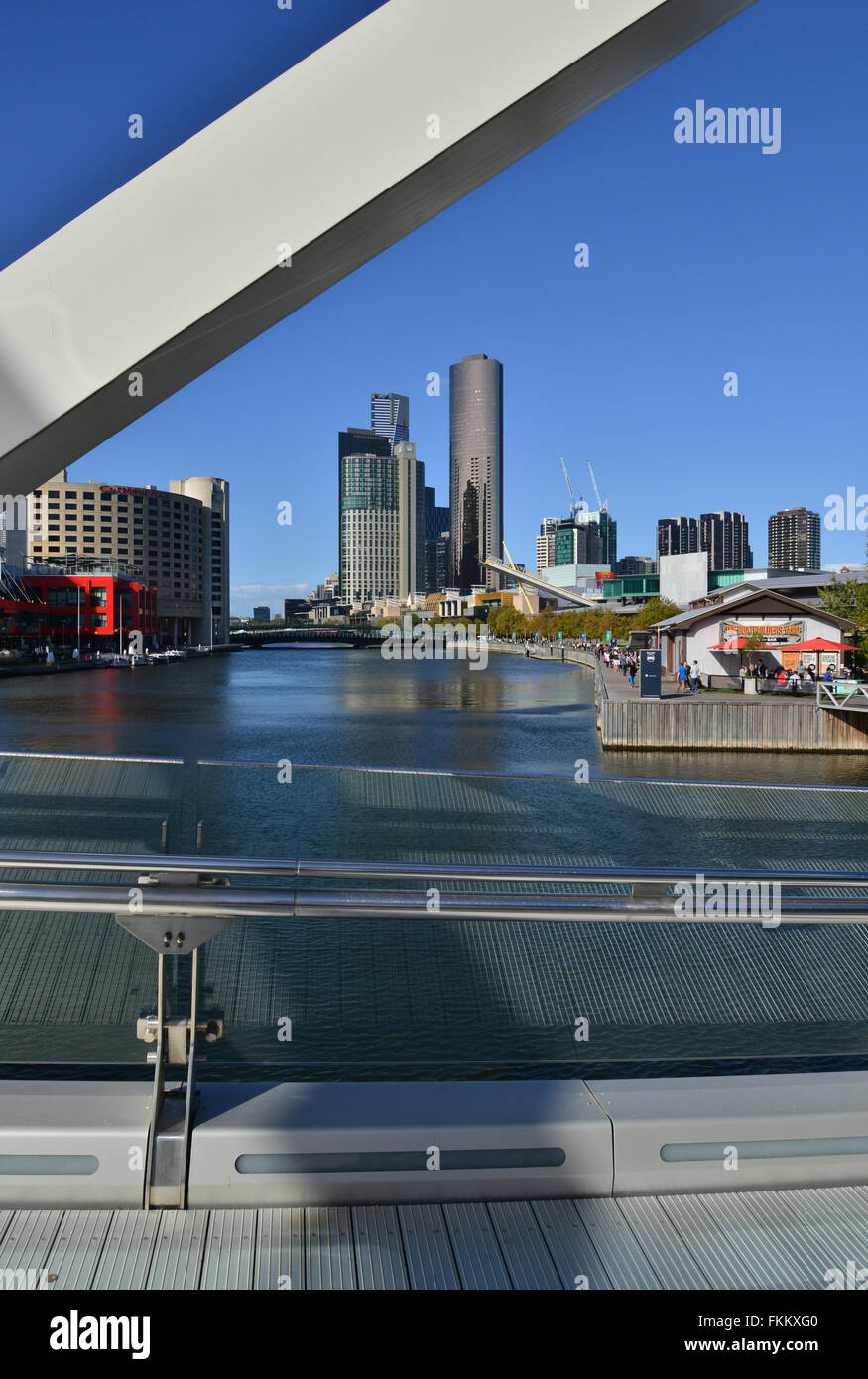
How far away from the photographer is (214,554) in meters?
116

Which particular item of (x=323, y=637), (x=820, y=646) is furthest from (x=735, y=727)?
(x=323, y=637)

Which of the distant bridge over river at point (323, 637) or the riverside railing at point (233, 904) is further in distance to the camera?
the distant bridge over river at point (323, 637)

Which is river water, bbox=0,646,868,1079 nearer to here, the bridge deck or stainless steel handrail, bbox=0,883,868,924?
stainless steel handrail, bbox=0,883,868,924

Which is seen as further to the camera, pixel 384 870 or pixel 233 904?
pixel 384 870

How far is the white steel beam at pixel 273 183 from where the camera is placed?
4.88ft

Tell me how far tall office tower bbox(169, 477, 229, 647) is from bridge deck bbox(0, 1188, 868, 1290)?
341 feet

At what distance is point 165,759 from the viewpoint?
12.7 feet

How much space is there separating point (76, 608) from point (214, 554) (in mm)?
42658

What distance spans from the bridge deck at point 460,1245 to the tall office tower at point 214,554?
104m

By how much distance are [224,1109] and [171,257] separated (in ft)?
4.75

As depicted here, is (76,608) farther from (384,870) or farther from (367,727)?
(384,870)

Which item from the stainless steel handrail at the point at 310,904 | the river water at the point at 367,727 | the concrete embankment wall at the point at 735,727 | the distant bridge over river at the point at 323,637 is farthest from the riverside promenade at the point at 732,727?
the distant bridge over river at the point at 323,637

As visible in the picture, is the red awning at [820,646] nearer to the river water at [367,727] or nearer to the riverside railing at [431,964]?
the river water at [367,727]
